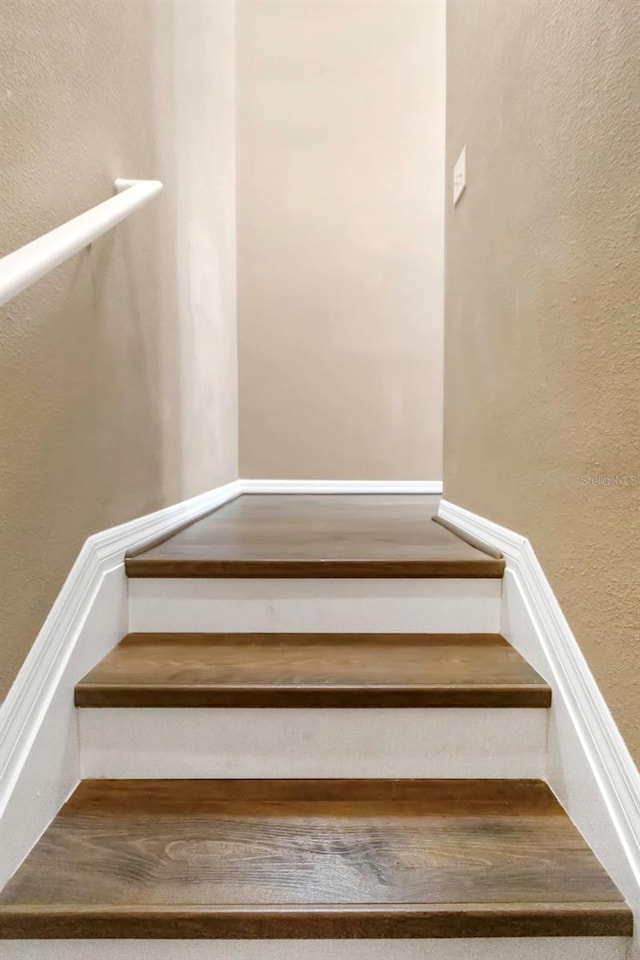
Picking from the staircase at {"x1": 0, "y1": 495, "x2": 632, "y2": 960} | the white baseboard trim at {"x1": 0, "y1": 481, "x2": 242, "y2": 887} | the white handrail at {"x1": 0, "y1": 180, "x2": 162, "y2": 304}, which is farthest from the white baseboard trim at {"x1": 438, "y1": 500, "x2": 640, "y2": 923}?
the white handrail at {"x1": 0, "y1": 180, "x2": 162, "y2": 304}

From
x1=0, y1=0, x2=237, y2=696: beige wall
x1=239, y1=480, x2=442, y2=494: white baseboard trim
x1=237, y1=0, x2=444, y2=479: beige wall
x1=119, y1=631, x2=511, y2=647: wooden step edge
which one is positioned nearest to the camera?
x1=0, y1=0, x2=237, y2=696: beige wall

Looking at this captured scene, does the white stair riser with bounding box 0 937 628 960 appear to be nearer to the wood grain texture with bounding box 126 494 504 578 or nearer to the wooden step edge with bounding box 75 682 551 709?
the wooden step edge with bounding box 75 682 551 709

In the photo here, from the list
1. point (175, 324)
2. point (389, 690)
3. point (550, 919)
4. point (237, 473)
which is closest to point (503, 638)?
point (389, 690)

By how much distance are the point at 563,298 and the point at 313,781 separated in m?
1.04

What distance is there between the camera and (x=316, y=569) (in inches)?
49.2

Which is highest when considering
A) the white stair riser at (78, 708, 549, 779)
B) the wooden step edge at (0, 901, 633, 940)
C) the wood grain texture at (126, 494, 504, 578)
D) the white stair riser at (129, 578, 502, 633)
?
the wood grain texture at (126, 494, 504, 578)

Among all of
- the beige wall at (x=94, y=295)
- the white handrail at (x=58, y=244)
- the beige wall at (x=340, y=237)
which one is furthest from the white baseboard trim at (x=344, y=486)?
the white handrail at (x=58, y=244)

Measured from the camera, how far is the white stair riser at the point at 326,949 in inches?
29.6

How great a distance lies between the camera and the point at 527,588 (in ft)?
3.70

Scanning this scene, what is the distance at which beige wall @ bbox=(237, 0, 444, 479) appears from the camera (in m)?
2.76

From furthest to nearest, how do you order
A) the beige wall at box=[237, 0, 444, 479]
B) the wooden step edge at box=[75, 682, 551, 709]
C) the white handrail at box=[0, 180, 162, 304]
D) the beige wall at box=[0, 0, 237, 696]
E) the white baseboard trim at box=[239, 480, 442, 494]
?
the white baseboard trim at box=[239, 480, 442, 494]
the beige wall at box=[237, 0, 444, 479]
the wooden step edge at box=[75, 682, 551, 709]
the beige wall at box=[0, 0, 237, 696]
the white handrail at box=[0, 180, 162, 304]

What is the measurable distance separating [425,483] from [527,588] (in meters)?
1.82

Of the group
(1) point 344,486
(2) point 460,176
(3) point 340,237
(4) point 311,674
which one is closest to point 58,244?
(4) point 311,674

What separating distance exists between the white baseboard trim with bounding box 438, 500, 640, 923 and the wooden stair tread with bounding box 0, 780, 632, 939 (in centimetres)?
4
